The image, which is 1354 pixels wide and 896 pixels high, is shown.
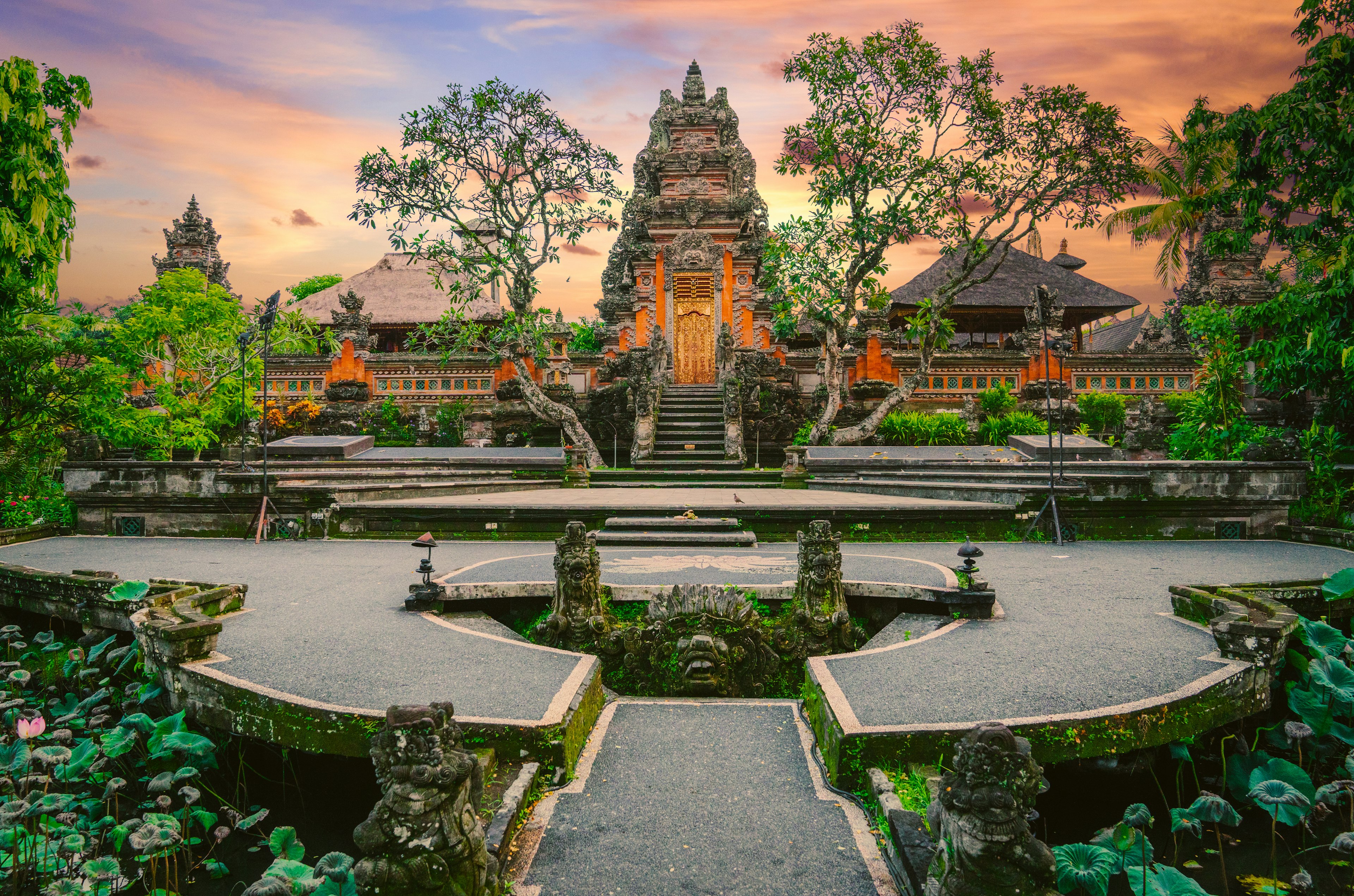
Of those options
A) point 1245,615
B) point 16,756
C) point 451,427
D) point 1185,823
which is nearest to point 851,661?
point 1185,823

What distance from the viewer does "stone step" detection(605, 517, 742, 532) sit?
27.2 feet

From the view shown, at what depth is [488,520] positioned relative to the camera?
867 centimetres

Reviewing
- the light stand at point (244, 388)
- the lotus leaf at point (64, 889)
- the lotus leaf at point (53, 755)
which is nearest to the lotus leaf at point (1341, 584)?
the lotus leaf at point (64, 889)

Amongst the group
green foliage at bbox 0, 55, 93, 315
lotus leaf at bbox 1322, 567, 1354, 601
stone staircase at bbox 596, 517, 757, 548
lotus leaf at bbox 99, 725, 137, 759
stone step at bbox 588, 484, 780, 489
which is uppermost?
green foliage at bbox 0, 55, 93, 315

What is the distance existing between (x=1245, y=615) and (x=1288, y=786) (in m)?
1.41

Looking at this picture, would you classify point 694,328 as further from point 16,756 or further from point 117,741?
point 16,756

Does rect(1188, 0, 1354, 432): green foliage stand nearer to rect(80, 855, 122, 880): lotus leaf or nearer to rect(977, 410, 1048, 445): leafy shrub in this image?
rect(977, 410, 1048, 445): leafy shrub

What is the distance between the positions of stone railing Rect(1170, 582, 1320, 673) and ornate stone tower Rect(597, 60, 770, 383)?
14.0 m

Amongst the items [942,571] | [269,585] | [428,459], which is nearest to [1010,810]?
[942,571]

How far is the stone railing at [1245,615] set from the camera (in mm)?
3779

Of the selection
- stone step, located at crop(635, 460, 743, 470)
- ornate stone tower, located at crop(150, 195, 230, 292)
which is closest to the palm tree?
stone step, located at crop(635, 460, 743, 470)

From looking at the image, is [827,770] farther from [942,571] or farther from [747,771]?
[942,571]

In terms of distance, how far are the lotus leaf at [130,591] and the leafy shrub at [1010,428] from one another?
46.7 feet

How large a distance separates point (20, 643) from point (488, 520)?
4334 millimetres
